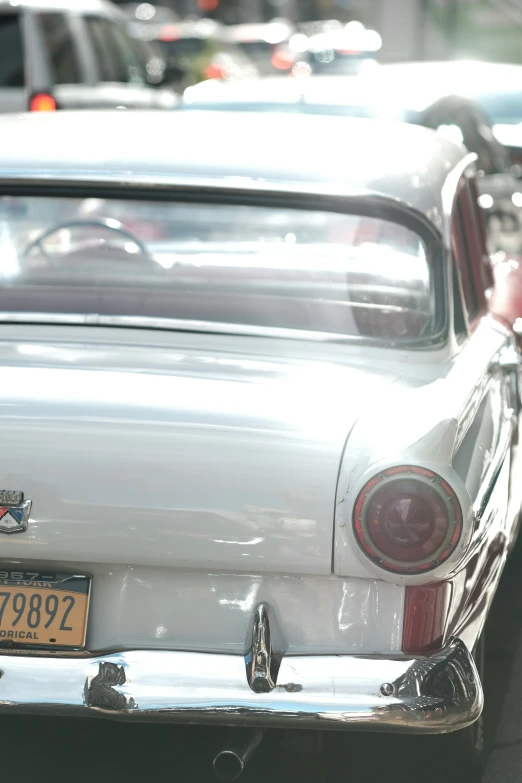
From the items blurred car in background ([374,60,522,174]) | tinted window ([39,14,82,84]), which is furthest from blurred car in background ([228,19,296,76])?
blurred car in background ([374,60,522,174])

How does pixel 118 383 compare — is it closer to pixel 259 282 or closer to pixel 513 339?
pixel 259 282

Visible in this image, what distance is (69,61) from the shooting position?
11.4m

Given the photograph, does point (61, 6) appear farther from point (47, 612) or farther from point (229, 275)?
point (47, 612)

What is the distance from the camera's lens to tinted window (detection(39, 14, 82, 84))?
36.1 ft

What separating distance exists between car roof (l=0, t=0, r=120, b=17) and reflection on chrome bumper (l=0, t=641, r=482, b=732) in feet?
29.0

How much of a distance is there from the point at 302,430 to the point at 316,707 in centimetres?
61

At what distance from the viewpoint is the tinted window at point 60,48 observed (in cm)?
1100

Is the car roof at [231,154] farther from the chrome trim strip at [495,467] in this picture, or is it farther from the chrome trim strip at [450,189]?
the chrome trim strip at [495,467]

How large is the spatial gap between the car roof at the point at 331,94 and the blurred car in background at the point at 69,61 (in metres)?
2.42

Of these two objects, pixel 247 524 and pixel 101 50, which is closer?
pixel 247 524

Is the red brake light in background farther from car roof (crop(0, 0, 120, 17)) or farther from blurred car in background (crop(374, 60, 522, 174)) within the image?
blurred car in background (crop(374, 60, 522, 174))

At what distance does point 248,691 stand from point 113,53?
10503 mm

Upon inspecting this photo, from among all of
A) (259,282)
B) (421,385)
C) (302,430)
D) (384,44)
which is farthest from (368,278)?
(384,44)

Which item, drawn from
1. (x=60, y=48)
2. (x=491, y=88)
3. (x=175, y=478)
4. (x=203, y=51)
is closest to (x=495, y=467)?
(x=175, y=478)
